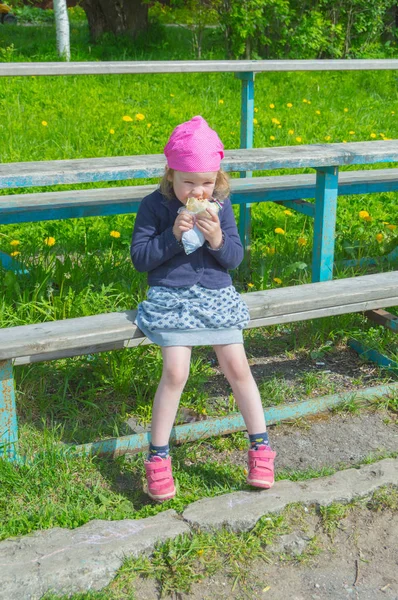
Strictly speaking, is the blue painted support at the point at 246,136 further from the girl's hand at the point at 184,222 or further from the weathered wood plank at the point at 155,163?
the girl's hand at the point at 184,222

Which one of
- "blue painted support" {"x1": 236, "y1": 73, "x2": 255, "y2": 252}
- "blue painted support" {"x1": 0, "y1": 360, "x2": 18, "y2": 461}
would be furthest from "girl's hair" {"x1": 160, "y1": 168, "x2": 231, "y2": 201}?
"blue painted support" {"x1": 236, "y1": 73, "x2": 255, "y2": 252}

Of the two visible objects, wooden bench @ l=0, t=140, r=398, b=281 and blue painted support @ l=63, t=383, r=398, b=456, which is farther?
wooden bench @ l=0, t=140, r=398, b=281

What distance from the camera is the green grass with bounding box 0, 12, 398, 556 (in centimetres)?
249

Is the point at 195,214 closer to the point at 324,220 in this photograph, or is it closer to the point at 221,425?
the point at 221,425

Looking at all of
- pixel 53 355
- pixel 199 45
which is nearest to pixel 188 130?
pixel 53 355

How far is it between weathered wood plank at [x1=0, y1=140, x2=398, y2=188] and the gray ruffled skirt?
61 cm

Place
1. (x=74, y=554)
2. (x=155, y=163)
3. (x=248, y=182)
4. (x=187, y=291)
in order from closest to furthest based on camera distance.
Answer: (x=74, y=554)
(x=187, y=291)
(x=155, y=163)
(x=248, y=182)

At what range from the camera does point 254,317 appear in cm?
271

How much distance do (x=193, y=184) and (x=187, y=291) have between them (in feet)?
1.05

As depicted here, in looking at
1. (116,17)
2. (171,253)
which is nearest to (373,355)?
(171,253)

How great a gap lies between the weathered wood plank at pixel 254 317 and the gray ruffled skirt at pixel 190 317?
9cm

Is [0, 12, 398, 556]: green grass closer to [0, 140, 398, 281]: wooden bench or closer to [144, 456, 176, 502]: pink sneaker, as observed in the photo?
[144, 456, 176, 502]: pink sneaker

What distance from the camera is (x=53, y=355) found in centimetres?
265

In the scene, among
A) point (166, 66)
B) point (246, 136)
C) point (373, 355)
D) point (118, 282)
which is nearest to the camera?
point (373, 355)
